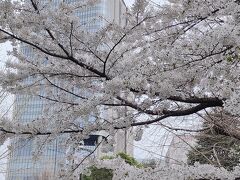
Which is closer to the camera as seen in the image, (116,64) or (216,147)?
(116,64)

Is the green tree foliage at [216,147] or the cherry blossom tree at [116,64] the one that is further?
the green tree foliage at [216,147]

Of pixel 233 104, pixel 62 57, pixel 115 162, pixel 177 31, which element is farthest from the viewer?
pixel 115 162

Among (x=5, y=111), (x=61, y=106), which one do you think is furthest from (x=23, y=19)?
(x=5, y=111)

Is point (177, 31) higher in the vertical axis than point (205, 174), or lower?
→ higher

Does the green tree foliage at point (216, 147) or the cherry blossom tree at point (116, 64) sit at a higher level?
the cherry blossom tree at point (116, 64)

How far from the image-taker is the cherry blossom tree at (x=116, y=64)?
2.38 metres

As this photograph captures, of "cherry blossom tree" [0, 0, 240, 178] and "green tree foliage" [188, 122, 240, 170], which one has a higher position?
"cherry blossom tree" [0, 0, 240, 178]

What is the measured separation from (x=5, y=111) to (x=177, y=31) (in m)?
7.56

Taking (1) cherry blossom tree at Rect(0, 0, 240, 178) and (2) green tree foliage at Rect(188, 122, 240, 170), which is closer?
(1) cherry blossom tree at Rect(0, 0, 240, 178)

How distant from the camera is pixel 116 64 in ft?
9.55

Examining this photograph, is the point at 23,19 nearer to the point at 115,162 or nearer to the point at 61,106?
the point at 61,106

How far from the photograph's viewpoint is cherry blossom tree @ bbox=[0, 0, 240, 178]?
2.38 meters

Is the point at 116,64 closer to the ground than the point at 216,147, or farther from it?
farther from it

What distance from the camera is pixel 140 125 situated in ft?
10.0
